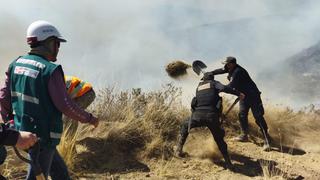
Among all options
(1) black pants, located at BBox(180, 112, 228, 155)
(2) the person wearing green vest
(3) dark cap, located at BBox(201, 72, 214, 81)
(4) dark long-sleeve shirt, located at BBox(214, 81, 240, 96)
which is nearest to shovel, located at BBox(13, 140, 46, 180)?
(2) the person wearing green vest

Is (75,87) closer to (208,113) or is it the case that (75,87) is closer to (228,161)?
(208,113)

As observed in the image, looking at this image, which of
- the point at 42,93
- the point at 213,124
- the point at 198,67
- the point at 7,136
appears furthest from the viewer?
the point at 198,67

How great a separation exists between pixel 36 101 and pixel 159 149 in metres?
3.99

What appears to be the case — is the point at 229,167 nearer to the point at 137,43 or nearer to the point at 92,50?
the point at 92,50

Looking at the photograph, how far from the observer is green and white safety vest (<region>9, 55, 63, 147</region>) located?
194 inches

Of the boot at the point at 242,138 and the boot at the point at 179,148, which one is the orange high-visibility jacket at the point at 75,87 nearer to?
the boot at the point at 179,148

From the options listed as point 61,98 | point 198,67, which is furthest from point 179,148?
point 61,98

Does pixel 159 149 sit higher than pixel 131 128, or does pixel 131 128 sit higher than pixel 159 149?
pixel 131 128

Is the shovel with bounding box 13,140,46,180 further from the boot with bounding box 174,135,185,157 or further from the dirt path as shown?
the boot with bounding box 174,135,185,157

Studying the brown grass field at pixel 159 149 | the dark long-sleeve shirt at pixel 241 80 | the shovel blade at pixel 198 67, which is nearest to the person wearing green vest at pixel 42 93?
the brown grass field at pixel 159 149

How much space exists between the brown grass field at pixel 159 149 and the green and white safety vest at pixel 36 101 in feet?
6.95

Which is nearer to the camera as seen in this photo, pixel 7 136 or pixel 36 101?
pixel 7 136

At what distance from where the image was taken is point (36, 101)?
16.3ft

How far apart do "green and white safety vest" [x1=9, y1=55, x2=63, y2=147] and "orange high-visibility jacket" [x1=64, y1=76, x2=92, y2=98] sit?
8.36 feet
